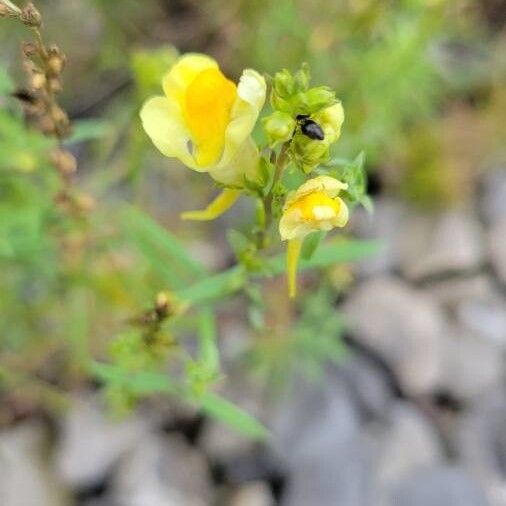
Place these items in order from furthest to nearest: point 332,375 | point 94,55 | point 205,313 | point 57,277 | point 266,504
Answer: point 94,55
point 332,375
point 266,504
point 57,277
point 205,313

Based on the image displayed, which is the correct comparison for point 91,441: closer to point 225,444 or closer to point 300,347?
point 225,444

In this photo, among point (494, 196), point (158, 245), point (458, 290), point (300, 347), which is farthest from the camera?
point (494, 196)

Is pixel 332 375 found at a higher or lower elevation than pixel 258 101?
lower

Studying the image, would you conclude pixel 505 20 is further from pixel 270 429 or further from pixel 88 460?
pixel 88 460

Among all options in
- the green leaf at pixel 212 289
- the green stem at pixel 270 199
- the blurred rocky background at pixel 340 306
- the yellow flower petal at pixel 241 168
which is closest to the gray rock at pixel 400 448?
the blurred rocky background at pixel 340 306

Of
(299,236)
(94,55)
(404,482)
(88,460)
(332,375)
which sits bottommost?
(88,460)

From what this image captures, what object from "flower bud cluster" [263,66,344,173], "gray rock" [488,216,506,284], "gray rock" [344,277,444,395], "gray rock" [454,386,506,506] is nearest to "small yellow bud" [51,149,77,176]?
"flower bud cluster" [263,66,344,173]

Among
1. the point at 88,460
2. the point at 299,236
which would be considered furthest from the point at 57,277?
the point at 299,236

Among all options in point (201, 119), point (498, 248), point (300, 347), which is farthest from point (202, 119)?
point (498, 248)
